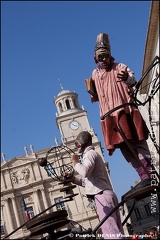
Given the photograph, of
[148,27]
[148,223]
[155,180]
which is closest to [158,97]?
[148,27]

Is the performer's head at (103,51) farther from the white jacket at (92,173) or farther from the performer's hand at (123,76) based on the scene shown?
the white jacket at (92,173)

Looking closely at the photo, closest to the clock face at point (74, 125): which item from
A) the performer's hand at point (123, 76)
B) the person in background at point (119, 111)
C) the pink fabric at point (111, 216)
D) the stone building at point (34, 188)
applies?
the stone building at point (34, 188)

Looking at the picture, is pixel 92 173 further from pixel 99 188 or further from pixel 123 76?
pixel 123 76

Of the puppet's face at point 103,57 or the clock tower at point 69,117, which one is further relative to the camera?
the clock tower at point 69,117

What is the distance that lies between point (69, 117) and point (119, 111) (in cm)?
4114

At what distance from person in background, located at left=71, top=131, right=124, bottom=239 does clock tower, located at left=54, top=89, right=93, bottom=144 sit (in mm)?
38829

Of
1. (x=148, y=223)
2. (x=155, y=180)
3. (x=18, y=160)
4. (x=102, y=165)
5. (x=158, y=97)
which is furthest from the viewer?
(x=18, y=160)

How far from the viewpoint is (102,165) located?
11.8ft

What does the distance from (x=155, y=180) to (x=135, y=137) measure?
1.58 feet

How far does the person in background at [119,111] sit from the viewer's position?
11.9 feet

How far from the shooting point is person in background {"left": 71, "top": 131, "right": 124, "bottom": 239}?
129 inches

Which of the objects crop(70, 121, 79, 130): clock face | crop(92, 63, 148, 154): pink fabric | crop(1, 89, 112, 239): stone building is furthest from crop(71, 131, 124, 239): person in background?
crop(70, 121, 79, 130): clock face

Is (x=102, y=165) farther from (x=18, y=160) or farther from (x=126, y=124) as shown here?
(x=18, y=160)

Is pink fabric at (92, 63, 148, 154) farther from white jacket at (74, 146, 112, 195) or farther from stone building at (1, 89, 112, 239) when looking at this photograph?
stone building at (1, 89, 112, 239)
